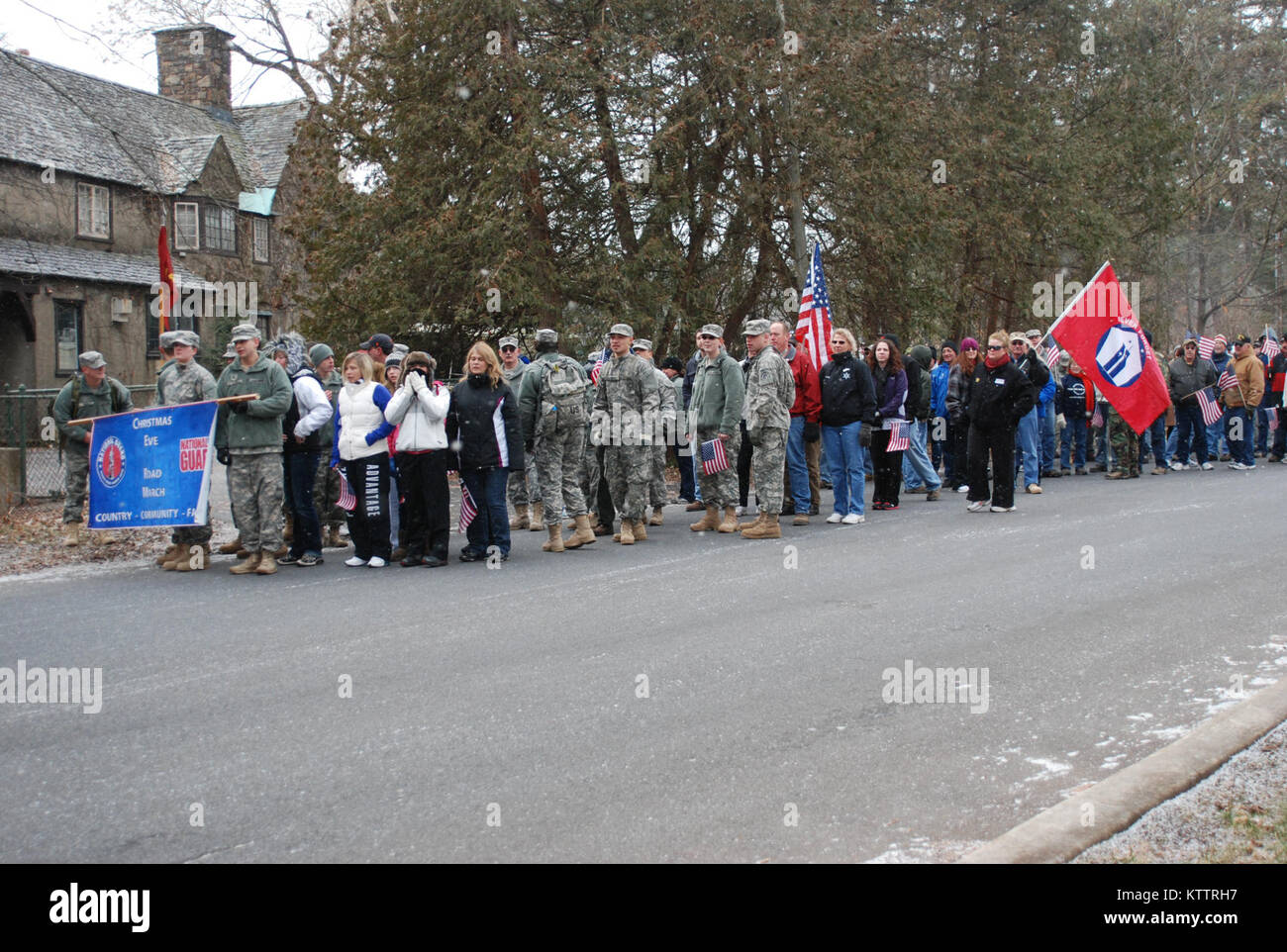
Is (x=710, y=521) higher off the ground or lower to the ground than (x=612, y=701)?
higher

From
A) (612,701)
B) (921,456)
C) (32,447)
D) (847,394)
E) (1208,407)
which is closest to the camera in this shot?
(612,701)

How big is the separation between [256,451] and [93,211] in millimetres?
27557

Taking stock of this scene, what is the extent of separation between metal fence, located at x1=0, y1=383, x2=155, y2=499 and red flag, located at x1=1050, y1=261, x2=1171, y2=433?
11837mm

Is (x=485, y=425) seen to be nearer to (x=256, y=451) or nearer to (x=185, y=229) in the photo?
(x=256, y=451)

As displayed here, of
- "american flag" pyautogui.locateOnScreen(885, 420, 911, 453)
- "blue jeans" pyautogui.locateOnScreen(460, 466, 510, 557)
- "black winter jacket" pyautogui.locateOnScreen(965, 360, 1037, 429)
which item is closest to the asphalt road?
"blue jeans" pyautogui.locateOnScreen(460, 466, 510, 557)

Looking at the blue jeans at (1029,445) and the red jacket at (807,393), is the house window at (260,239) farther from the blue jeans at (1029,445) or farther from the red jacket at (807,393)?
the red jacket at (807,393)

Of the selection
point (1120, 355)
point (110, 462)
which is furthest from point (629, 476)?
point (1120, 355)

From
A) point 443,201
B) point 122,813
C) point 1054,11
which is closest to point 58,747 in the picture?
point 122,813

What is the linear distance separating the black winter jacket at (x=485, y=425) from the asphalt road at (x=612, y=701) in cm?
108

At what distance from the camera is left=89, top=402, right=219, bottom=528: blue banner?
1093cm

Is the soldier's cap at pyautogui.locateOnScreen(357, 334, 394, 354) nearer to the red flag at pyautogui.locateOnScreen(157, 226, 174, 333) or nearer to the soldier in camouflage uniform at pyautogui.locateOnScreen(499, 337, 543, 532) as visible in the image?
the soldier in camouflage uniform at pyautogui.locateOnScreen(499, 337, 543, 532)

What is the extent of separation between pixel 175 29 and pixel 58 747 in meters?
38.8

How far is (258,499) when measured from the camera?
426 inches

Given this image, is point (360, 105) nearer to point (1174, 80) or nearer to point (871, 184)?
point (871, 184)
